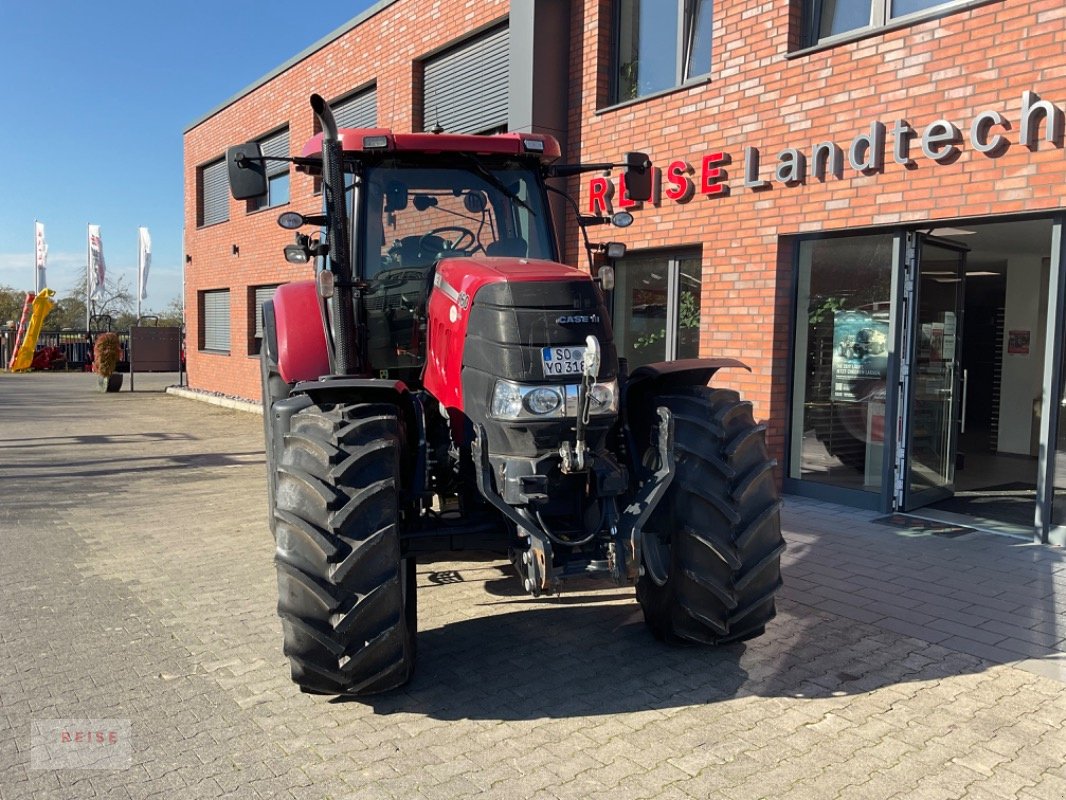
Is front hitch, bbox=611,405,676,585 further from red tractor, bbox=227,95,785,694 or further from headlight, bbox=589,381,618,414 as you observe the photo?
headlight, bbox=589,381,618,414

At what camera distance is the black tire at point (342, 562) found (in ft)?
11.0

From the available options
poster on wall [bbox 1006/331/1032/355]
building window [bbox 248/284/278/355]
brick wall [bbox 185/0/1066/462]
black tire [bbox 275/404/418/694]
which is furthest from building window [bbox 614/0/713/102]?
building window [bbox 248/284/278/355]

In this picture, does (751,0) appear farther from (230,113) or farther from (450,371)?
(230,113)

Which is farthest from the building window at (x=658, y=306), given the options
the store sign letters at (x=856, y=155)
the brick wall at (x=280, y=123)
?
the brick wall at (x=280, y=123)

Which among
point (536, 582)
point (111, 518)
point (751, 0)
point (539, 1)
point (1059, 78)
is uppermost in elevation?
point (539, 1)

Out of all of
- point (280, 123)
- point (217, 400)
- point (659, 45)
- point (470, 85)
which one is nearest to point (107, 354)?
point (217, 400)

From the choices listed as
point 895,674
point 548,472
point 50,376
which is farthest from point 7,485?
point 50,376

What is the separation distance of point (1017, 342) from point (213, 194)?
52.6 feet

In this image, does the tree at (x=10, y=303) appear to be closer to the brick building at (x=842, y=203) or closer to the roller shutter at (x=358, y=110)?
the roller shutter at (x=358, y=110)

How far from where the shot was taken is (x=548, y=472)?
357cm

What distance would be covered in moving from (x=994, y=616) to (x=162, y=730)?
411 centimetres

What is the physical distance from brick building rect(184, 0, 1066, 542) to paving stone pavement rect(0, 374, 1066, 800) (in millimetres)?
1517

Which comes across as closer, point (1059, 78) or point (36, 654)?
point (36, 654)

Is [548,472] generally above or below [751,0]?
below
